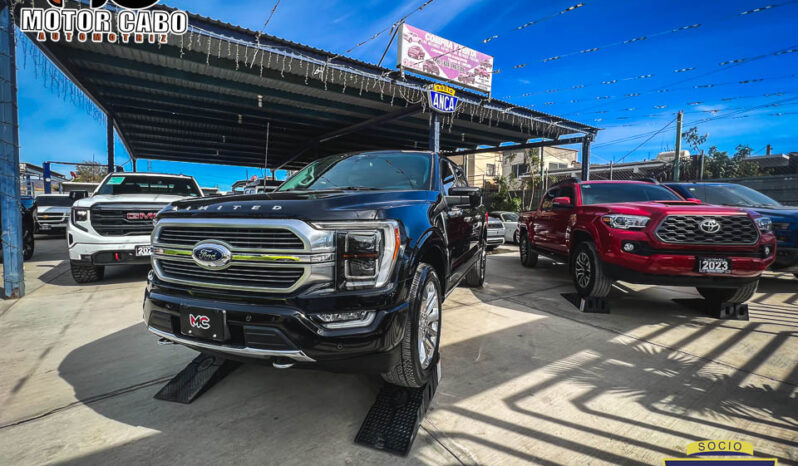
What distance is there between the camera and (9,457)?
5.92 feet

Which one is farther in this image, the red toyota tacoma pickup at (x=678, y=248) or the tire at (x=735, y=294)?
the tire at (x=735, y=294)

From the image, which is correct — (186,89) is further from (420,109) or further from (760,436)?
(760,436)

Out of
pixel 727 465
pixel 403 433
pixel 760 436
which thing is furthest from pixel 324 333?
pixel 760 436

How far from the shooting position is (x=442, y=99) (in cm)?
1097

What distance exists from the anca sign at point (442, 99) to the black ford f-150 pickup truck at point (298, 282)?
365 inches

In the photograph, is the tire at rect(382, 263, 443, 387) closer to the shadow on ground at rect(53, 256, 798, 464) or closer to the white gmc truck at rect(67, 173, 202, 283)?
the shadow on ground at rect(53, 256, 798, 464)

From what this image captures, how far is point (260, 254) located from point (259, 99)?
34.6ft

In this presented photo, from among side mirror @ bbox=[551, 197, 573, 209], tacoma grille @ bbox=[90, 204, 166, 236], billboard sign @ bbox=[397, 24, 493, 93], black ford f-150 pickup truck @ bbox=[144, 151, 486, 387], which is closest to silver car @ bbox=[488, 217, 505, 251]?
side mirror @ bbox=[551, 197, 573, 209]

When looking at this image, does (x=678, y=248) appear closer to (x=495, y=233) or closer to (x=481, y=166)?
(x=495, y=233)

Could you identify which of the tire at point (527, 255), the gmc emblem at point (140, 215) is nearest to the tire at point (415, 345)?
the gmc emblem at point (140, 215)

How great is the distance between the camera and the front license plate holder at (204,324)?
185 cm

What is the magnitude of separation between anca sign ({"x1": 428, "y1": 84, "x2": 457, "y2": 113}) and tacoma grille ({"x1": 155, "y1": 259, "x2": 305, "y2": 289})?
9.68 metres

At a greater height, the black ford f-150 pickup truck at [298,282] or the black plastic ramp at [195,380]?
the black ford f-150 pickup truck at [298,282]

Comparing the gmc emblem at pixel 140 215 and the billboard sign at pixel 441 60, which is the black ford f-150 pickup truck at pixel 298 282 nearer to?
the gmc emblem at pixel 140 215
